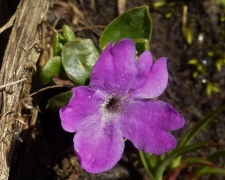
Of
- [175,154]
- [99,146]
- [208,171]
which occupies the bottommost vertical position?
[208,171]

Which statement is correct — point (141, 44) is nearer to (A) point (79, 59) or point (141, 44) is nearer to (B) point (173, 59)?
(A) point (79, 59)

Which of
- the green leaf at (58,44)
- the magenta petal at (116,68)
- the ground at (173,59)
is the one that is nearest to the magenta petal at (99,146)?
the magenta petal at (116,68)

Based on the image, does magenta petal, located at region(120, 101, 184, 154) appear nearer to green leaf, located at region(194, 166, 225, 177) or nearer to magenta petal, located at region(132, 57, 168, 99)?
magenta petal, located at region(132, 57, 168, 99)

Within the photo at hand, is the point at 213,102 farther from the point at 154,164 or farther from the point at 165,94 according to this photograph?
the point at 154,164

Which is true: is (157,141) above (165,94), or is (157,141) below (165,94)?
above

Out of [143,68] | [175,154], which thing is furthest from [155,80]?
[175,154]

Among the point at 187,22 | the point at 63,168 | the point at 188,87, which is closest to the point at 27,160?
the point at 63,168

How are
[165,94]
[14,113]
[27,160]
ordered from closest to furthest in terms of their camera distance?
[14,113] < [27,160] < [165,94]
